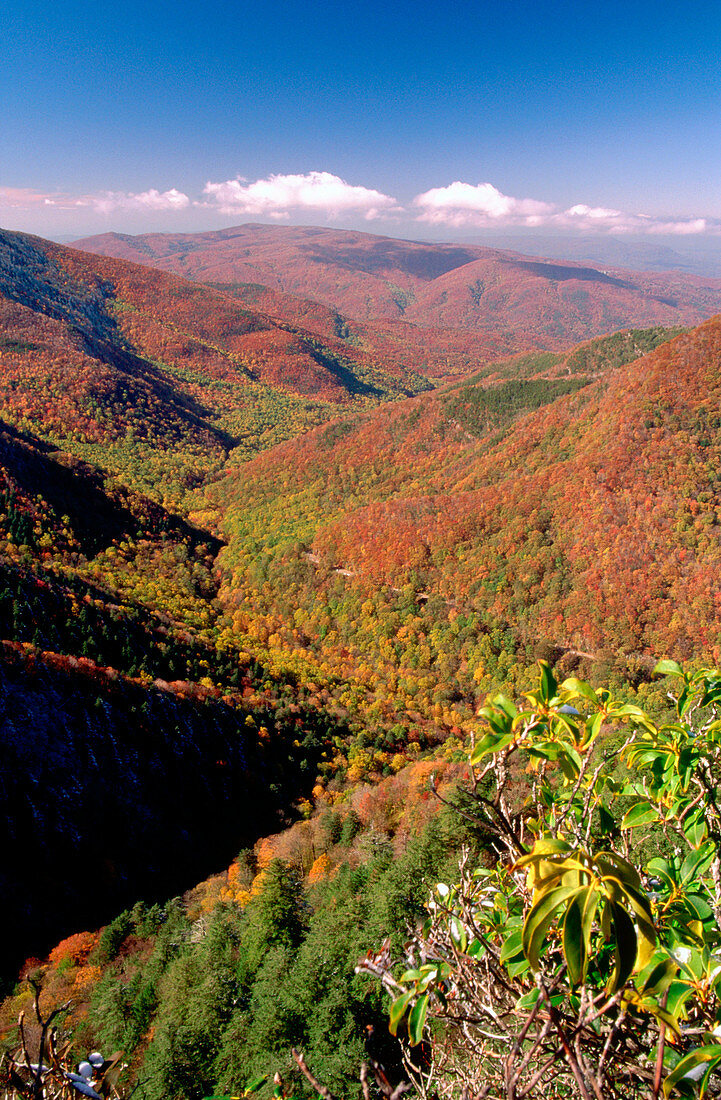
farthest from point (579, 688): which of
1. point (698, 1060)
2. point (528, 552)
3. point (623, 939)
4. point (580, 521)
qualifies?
point (580, 521)

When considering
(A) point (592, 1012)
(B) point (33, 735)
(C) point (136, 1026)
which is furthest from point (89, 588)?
(A) point (592, 1012)

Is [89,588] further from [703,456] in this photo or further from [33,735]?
[703,456]

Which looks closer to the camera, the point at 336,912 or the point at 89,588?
the point at 336,912

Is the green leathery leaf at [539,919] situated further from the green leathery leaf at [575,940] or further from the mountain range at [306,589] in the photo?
the mountain range at [306,589]

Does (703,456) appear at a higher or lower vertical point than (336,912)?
higher

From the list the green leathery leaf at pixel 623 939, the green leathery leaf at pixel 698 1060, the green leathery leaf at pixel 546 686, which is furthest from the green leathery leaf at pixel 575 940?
the green leathery leaf at pixel 546 686

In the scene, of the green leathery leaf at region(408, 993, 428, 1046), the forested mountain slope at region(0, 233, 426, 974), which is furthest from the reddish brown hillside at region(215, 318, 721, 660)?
the green leathery leaf at region(408, 993, 428, 1046)
